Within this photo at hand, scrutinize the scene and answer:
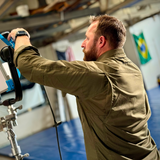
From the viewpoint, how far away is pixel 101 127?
89cm

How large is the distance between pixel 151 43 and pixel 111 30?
516 centimetres

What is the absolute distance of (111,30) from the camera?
938 mm

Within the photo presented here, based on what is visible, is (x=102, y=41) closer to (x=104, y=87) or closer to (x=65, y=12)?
(x=104, y=87)

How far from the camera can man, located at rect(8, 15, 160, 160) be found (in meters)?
0.76

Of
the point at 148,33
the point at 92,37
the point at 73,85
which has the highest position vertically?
the point at 92,37

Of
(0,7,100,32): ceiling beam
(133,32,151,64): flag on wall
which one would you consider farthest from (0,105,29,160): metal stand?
(133,32,151,64): flag on wall

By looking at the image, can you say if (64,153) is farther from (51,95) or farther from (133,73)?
(51,95)

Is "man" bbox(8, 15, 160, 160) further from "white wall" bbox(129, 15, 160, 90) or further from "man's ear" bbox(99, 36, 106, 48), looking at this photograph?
"white wall" bbox(129, 15, 160, 90)

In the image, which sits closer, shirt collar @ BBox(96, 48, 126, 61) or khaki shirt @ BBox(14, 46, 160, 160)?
khaki shirt @ BBox(14, 46, 160, 160)

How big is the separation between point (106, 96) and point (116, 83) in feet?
0.24

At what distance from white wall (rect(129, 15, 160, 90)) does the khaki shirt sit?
4.70 meters

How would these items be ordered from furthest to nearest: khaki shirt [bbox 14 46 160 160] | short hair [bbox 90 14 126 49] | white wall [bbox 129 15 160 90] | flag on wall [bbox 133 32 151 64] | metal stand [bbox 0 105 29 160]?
flag on wall [bbox 133 32 151 64]
white wall [bbox 129 15 160 90]
metal stand [bbox 0 105 29 160]
short hair [bbox 90 14 126 49]
khaki shirt [bbox 14 46 160 160]

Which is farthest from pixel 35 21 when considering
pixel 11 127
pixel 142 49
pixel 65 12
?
pixel 11 127

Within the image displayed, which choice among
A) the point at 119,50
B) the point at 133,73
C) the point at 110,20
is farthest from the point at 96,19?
the point at 133,73
